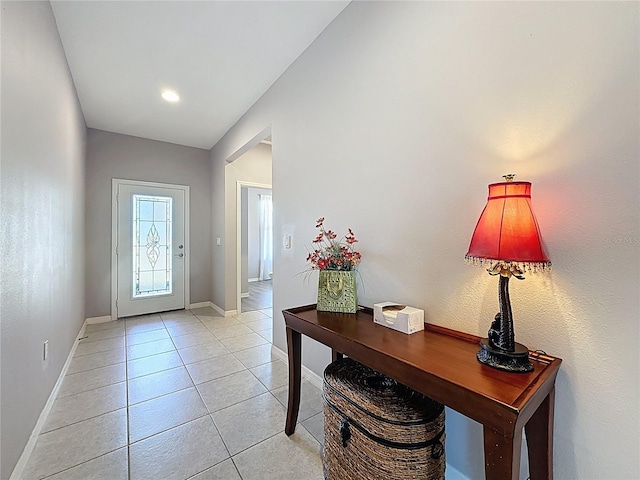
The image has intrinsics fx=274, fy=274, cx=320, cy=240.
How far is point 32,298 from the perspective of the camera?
1.53 meters

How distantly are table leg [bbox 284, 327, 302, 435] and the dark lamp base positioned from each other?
958mm

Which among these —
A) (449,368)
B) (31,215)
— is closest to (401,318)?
(449,368)

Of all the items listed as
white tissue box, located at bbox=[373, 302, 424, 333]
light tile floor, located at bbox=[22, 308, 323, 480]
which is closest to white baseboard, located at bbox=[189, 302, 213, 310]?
light tile floor, located at bbox=[22, 308, 323, 480]

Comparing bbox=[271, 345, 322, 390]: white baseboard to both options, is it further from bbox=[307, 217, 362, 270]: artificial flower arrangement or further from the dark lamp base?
the dark lamp base

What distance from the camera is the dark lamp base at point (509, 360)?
0.87 m

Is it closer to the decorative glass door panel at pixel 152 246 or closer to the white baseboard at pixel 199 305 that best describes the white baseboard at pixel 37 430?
the decorative glass door panel at pixel 152 246

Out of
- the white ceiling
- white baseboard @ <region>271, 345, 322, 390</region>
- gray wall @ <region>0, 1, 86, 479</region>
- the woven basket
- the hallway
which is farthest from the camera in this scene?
the hallway

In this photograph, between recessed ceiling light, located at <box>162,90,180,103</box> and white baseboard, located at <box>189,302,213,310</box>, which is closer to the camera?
recessed ceiling light, located at <box>162,90,180,103</box>

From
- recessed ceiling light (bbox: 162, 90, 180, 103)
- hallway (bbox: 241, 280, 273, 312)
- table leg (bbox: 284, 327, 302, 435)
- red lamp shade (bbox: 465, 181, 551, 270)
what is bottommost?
hallway (bbox: 241, 280, 273, 312)

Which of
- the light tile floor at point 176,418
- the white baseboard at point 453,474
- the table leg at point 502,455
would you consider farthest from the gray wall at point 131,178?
the table leg at point 502,455

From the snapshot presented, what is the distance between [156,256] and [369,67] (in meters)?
3.92

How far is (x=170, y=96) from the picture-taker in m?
2.88

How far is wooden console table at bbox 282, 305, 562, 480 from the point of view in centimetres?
73

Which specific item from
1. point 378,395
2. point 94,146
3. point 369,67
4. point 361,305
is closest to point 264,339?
point 361,305
